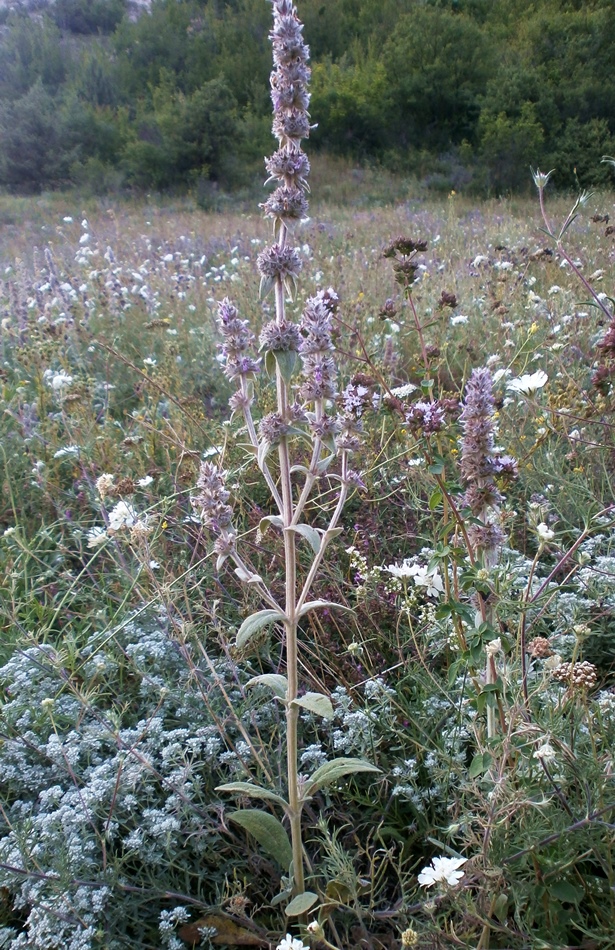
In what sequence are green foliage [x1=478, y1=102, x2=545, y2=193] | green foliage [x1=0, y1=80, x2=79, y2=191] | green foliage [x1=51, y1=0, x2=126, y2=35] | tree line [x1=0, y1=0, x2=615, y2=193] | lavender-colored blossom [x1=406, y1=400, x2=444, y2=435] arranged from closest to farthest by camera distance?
lavender-colored blossom [x1=406, y1=400, x2=444, y2=435] → green foliage [x1=478, y1=102, x2=545, y2=193] → tree line [x1=0, y1=0, x2=615, y2=193] → green foliage [x1=0, y1=80, x2=79, y2=191] → green foliage [x1=51, y1=0, x2=126, y2=35]

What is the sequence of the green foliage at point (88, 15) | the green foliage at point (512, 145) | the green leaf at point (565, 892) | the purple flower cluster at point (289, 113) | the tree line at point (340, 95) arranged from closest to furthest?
the green leaf at point (565, 892) < the purple flower cluster at point (289, 113) < the green foliage at point (512, 145) < the tree line at point (340, 95) < the green foliage at point (88, 15)

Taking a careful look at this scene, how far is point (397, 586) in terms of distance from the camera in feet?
6.86

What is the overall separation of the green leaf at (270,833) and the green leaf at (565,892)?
0.54m

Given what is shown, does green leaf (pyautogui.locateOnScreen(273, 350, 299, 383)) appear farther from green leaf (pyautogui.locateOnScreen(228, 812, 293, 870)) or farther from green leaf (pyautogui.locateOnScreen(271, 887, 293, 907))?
green leaf (pyautogui.locateOnScreen(271, 887, 293, 907))

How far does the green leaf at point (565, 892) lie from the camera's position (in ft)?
3.79

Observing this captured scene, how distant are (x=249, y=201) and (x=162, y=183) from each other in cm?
371

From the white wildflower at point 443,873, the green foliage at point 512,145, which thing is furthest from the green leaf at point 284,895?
the green foliage at point 512,145

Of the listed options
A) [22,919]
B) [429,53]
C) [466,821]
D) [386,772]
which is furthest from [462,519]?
[429,53]

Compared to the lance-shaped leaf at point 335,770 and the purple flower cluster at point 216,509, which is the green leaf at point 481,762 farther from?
the purple flower cluster at point 216,509

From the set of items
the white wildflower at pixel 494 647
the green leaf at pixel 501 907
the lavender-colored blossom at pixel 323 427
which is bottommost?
the green leaf at pixel 501 907

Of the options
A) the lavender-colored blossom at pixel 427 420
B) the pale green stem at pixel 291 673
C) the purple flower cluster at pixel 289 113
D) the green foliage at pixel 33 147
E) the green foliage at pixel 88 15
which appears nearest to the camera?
the purple flower cluster at pixel 289 113

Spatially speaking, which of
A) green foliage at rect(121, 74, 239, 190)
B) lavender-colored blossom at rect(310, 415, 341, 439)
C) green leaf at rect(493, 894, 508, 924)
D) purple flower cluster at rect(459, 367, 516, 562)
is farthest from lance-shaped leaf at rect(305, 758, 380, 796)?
green foliage at rect(121, 74, 239, 190)

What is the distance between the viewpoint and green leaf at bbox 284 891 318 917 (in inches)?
50.8

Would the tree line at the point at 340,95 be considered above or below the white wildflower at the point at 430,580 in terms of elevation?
above
